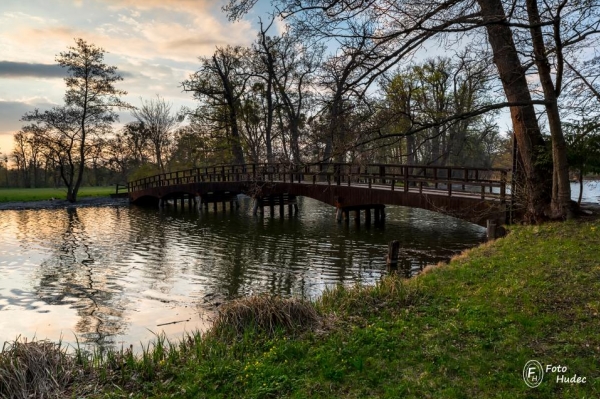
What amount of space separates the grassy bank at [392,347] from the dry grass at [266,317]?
0.7 inches

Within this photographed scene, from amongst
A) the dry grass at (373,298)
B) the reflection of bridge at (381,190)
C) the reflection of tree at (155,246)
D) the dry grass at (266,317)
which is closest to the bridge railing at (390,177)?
the reflection of bridge at (381,190)

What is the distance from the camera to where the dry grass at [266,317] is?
597cm

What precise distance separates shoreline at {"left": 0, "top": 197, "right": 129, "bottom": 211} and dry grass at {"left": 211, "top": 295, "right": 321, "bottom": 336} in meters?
37.5

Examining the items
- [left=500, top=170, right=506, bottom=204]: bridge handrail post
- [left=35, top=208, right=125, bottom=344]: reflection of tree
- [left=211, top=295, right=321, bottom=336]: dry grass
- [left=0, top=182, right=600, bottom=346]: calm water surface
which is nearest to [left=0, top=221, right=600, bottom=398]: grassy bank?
[left=211, top=295, right=321, bottom=336]: dry grass

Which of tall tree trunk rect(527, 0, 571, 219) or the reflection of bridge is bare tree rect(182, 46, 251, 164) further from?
tall tree trunk rect(527, 0, 571, 219)

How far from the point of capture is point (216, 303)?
31.5 feet

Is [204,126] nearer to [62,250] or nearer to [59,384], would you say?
[62,250]

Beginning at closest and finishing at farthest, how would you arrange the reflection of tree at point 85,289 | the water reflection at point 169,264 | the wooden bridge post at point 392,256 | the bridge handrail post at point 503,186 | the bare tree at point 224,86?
the reflection of tree at point 85,289 < the water reflection at point 169,264 < the wooden bridge post at point 392,256 < the bridge handrail post at point 503,186 < the bare tree at point 224,86

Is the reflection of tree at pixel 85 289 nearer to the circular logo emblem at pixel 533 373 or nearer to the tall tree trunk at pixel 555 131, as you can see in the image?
the circular logo emblem at pixel 533 373

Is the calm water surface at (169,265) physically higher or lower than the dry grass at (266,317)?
lower

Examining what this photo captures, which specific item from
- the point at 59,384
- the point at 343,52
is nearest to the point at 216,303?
the point at 59,384

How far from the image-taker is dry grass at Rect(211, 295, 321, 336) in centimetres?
597

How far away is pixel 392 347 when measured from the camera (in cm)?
506

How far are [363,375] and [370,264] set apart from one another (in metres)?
8.99
